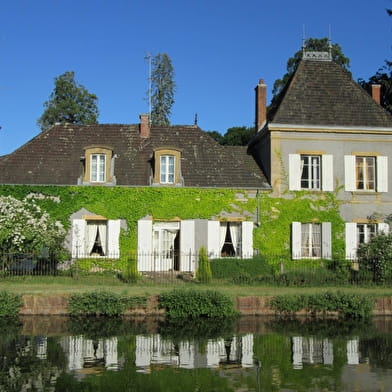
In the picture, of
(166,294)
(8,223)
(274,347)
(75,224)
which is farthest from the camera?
(75,224)

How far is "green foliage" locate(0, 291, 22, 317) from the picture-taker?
15305 mm

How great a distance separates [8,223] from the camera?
65.4 feet

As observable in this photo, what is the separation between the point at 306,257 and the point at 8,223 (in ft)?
39.7

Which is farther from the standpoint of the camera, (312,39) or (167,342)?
(312,39)

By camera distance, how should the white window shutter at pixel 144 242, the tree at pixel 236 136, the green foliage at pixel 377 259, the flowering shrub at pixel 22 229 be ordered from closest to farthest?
the flowering shrub at pixel 22 229
the green foliage at pixel 377 259
the white window shutter at pixel 144 242
the tree at pixel 236 136

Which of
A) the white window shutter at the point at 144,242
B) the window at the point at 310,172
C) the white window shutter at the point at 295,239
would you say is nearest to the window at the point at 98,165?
the white window shutter at the point at 144,242

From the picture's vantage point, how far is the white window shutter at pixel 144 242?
75.9 feet

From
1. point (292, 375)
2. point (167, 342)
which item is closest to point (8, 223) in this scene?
point (167, 342)

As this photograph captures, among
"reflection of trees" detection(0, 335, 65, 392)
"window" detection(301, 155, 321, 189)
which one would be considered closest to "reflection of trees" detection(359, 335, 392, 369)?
"reflection of trees" detection(0, 335, 65, 392)

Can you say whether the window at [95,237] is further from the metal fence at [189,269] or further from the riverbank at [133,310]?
the riverbank at [133,310]

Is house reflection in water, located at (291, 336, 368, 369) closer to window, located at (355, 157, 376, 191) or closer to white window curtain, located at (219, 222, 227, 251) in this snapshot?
white window curtain, located at (219, 222, 227, 251)

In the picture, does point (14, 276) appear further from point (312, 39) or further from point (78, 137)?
point (312, 39)

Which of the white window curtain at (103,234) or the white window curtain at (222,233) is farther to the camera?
the white window curtain at (222,233)

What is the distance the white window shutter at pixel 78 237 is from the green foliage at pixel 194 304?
792 cm
